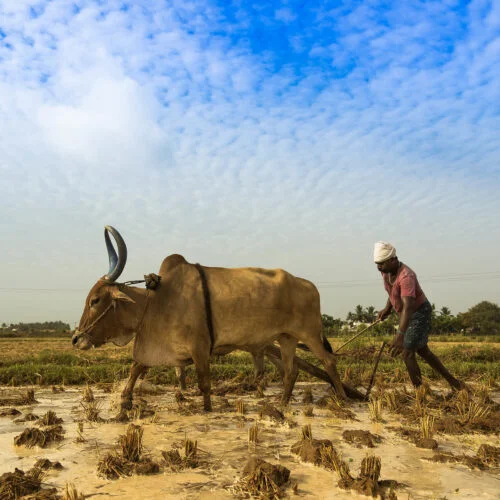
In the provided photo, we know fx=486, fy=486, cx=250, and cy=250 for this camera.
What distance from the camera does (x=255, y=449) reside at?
13.5 feet

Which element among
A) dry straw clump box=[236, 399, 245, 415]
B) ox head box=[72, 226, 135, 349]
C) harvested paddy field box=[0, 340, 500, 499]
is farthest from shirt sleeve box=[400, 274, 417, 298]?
ox head box=[72, 226, 135, 349]

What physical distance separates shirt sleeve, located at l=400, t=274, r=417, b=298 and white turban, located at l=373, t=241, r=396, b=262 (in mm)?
320

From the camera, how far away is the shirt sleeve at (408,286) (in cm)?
584

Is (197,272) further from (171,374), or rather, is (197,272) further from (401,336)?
(171,374)

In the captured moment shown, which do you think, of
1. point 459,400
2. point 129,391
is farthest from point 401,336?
point 129,391

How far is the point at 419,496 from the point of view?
3076 mm

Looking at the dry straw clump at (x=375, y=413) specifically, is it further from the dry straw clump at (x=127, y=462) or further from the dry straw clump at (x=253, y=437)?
the dry straw clump at (x=127, y=462)

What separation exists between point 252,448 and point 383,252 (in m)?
2.98

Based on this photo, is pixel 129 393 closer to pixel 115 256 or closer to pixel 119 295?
pixel 119 295

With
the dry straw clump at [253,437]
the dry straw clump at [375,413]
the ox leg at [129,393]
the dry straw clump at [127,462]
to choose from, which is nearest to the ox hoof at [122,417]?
the ox leg at [129,393]

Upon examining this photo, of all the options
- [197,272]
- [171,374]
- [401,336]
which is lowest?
[171,374]

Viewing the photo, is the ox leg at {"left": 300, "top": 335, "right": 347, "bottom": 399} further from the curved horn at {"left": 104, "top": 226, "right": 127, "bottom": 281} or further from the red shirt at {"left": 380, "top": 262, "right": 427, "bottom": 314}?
the curved horn at {"left": 104, "top": 226, "right": 127, "bottom": 281}

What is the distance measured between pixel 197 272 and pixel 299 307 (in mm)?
1473

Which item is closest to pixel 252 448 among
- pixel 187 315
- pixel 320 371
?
pixel 187 315
